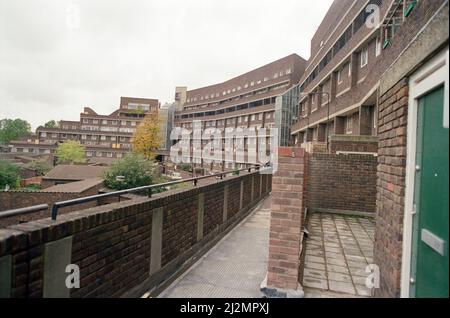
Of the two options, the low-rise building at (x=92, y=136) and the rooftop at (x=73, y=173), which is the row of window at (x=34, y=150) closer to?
the low-rise building at (x=92, y=136)

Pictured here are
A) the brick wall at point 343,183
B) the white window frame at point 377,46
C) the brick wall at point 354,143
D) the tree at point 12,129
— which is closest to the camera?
the brick wall at point 343,183

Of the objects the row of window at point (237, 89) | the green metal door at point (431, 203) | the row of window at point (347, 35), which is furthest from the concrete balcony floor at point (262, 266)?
the row of window at point (237, 89)

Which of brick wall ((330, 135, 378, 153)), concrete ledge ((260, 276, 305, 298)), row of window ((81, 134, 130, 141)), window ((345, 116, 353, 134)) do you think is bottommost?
concrete ledge ((260, 276, 305, 298))

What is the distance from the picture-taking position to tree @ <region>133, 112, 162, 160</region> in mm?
54406

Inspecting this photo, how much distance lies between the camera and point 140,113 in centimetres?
7962

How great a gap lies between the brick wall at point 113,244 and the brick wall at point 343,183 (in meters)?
5.91

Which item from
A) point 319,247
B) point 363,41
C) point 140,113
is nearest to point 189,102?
point 140,113

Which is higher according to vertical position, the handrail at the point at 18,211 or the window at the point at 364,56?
the window at the point at 364,56

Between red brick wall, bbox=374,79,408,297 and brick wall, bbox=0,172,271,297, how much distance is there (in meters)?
2.70

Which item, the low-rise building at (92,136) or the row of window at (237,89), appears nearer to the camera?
the row of window at (237,89)

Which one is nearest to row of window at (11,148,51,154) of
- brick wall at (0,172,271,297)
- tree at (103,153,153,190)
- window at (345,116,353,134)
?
tree at (103,153,153,190)

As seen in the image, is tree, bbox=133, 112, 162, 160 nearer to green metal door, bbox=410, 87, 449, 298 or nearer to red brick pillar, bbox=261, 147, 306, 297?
red brick pillar, bbox=261, 147, 306, 297

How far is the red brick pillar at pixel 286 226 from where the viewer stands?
3.44 metres

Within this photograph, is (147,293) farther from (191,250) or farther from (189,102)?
(189,102)
